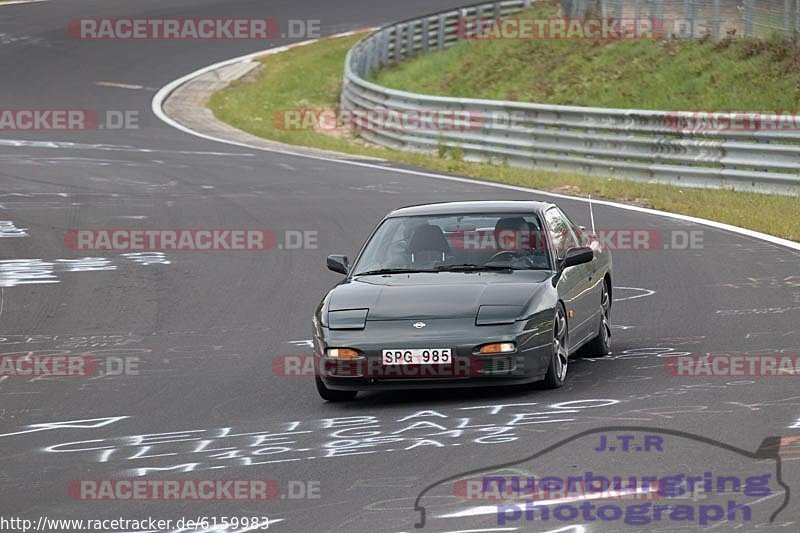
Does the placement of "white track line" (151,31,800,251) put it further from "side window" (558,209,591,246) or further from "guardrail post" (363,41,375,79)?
"guardrail post" (363,41,375,79)

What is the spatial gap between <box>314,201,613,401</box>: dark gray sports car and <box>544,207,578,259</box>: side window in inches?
0.7

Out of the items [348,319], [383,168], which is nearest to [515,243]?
[348,319]

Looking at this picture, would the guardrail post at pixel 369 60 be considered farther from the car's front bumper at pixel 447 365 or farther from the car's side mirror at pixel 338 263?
the car's front bumper at pixel 447 365

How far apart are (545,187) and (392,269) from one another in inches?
479

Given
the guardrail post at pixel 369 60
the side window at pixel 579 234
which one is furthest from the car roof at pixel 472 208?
the guardrail post at pixel 369 60

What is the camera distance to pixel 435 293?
988cm

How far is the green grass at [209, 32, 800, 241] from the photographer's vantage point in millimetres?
19312

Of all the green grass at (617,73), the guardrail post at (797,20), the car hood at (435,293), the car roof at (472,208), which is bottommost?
the car hood at (435,293)

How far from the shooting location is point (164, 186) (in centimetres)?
2292

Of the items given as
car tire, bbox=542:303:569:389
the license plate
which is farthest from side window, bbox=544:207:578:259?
the license plate

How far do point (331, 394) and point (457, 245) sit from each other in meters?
1.63

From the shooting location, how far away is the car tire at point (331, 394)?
982 centimetres

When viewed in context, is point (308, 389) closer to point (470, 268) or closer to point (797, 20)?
point (470, 268)

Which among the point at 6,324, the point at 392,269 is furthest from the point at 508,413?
the point at 6,324
